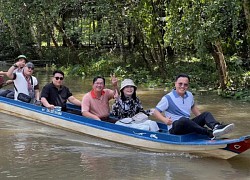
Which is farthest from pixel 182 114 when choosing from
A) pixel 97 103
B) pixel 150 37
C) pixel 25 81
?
pixel 150 37

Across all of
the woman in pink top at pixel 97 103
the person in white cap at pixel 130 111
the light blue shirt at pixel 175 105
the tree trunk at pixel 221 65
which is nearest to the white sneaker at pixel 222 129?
the light blue shirt at pixel 175 105

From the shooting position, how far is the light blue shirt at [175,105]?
742cm

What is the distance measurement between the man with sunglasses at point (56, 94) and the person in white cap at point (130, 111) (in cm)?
165

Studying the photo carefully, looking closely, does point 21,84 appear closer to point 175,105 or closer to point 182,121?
point 175,105

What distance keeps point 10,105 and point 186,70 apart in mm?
9926

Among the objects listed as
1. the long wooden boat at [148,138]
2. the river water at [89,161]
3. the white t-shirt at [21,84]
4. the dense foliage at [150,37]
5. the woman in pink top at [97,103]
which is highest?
the dense foliage at [150,37]

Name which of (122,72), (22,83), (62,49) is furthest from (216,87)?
(62,49)

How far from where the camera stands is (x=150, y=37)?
18.3 meters

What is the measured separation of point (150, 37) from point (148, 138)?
11.0m

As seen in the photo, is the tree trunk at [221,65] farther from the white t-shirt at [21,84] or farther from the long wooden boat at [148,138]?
the white t-shirt at [21,84]

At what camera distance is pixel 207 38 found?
13578 mm

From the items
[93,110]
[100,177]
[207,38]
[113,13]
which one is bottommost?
[100,177]

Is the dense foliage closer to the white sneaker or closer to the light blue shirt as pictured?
the light blue shirt

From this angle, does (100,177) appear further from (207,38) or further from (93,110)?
(207,38)
